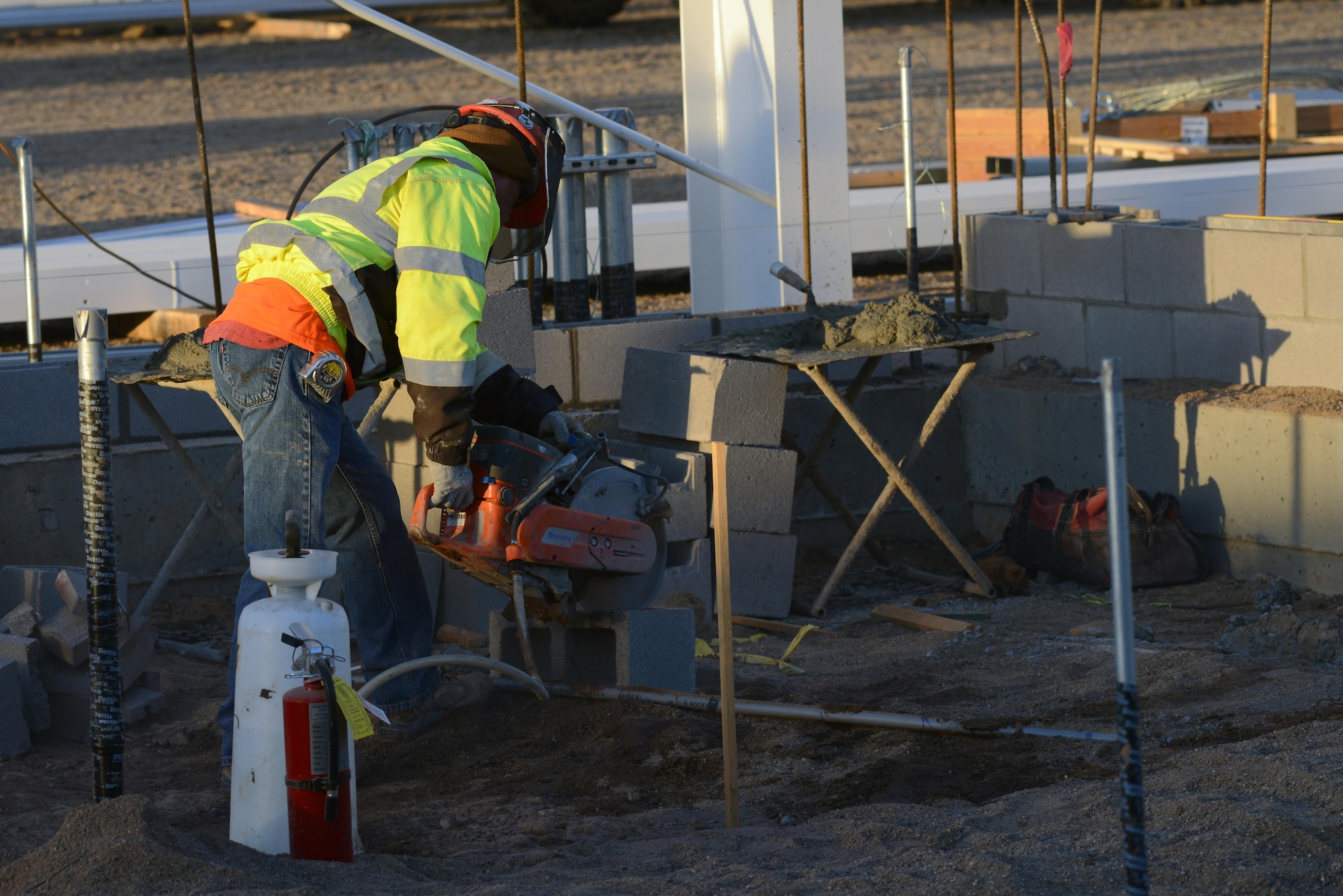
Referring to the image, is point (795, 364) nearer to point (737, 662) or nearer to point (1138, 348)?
point (737, 662)

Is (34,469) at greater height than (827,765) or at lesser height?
greater

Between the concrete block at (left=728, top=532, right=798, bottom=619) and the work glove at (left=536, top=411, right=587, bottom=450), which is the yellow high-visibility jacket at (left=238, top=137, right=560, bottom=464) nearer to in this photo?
the work glove at (left=536, top=411, right=587, bottom=450)

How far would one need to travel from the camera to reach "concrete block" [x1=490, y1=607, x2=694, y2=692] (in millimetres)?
4129

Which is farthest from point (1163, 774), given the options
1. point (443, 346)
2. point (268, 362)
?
point (268, 362)

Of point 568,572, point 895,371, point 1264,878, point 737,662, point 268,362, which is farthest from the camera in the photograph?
point 895,371

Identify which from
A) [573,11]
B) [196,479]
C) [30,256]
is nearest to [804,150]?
[196,479]

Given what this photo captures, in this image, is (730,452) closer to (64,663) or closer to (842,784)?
(842,784)

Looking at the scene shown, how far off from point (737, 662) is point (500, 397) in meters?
1.23

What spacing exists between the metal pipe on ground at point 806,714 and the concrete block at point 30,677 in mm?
1210

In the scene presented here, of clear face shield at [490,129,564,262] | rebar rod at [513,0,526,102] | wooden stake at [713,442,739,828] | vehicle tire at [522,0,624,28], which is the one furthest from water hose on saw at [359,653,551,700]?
vehicle tire at [522,0,624,28]

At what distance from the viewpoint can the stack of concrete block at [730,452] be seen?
5121 millimetres

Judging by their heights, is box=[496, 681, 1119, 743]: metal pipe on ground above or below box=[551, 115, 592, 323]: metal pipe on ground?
below

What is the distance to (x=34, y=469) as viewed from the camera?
16.9ft

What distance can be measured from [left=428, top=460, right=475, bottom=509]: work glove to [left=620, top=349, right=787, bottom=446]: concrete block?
1.50m
